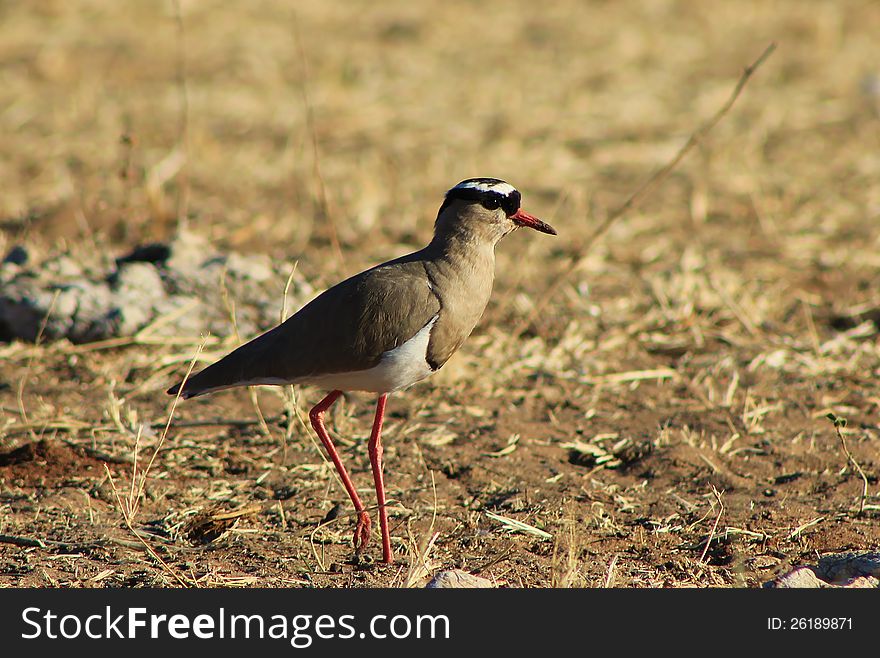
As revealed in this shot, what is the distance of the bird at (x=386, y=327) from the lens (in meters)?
4.77

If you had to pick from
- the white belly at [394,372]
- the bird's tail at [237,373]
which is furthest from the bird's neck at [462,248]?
the bird's tail at [237,373]

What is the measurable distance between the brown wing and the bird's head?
0.25m

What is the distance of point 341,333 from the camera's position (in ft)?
15.8

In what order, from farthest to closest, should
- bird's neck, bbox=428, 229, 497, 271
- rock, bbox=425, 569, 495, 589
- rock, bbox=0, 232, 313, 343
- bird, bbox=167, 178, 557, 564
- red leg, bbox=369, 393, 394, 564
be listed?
rock, bbox=0, 232, 313, 343, bird's neck, bbox=428, 229, 497, 271, bird, bbox=167, 178, 557, 564, red leg, bbox=369, 393, 394, 564, rock, bbox=425, 569, 495, 589

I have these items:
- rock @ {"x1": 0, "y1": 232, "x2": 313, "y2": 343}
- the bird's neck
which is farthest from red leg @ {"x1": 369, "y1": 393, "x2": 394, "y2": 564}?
rock @ {"x1": 0, "y1": 232, "x2": 313, "y2": 343}

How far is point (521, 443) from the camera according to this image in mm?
5777

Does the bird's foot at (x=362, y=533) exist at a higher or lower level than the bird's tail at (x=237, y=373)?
lower

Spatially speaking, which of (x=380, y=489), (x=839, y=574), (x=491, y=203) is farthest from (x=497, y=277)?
(x=839, y=574)

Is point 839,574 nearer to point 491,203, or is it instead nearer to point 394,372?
point 394,372

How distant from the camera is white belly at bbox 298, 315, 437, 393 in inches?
186

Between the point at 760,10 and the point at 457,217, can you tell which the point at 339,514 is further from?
the point at 760,10

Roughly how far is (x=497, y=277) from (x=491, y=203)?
9.80 ft

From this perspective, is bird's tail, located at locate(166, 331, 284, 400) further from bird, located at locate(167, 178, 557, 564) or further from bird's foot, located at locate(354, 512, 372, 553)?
bird's foot, located at locate(354, 512, 372, 553)

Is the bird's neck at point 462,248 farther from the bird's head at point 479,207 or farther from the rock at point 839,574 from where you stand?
the rock at point 839,574
